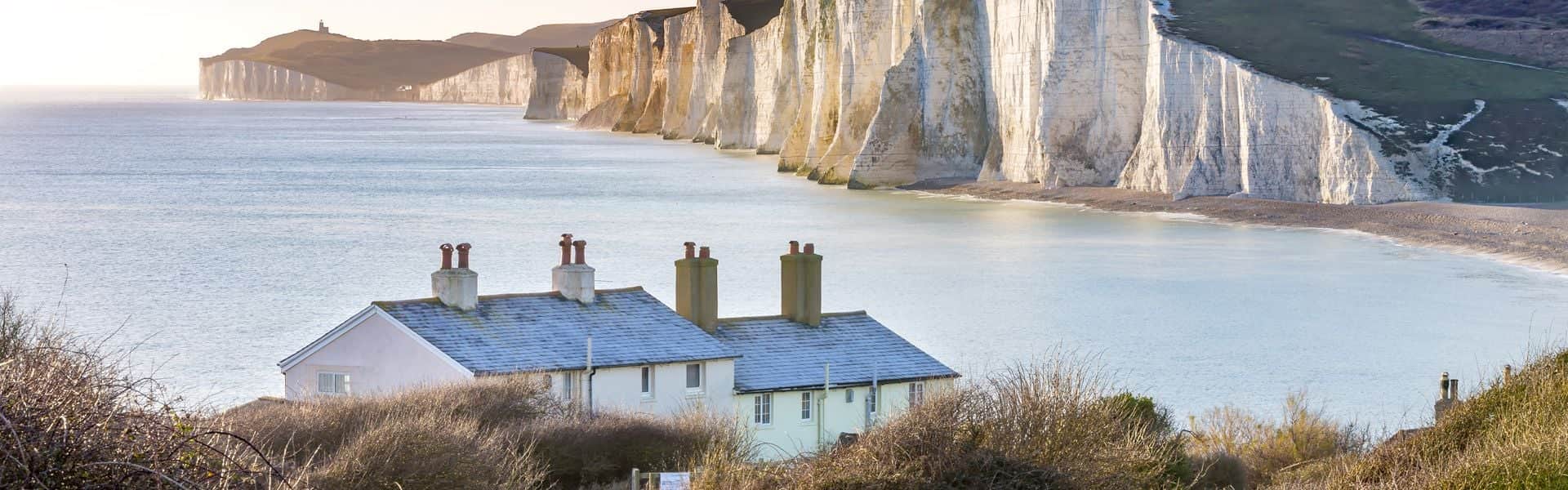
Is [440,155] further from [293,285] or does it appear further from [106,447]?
[106,447]

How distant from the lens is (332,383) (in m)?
22.5

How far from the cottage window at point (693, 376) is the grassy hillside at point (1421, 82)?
43.1m

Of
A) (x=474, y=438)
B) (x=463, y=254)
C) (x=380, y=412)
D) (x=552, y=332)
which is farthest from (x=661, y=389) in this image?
(x=474, y=438)

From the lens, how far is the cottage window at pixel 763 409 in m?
22.6

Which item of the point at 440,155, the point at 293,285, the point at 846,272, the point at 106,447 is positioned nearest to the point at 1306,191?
the point at 846,272

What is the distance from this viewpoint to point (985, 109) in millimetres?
82562

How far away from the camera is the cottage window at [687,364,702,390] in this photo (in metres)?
22.4

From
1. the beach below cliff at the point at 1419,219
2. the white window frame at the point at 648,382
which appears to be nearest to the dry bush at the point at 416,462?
the white window frame at the point at 648,382

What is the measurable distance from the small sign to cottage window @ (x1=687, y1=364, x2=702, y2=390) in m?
7.21

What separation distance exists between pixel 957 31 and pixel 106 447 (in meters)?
76.0

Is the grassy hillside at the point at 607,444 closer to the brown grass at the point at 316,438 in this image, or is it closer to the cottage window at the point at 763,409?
the brown grass at the point at 316,438

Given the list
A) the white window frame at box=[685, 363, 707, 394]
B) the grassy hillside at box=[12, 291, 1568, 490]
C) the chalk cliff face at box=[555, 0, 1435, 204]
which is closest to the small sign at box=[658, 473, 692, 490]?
the grassy hillside at box=[12, 291, 1568, 490]

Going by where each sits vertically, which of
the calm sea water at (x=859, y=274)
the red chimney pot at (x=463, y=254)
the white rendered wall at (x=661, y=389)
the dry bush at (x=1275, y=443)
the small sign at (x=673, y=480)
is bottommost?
the calm sea water at (x=859, y=274)

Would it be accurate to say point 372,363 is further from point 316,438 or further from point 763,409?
point 316,438
